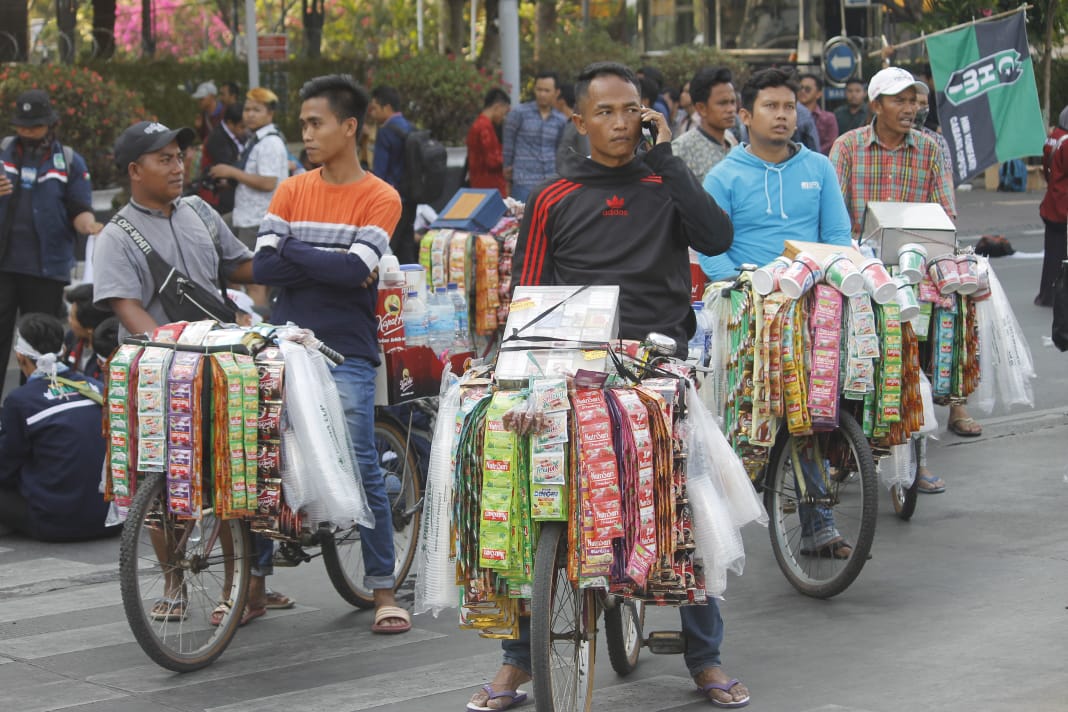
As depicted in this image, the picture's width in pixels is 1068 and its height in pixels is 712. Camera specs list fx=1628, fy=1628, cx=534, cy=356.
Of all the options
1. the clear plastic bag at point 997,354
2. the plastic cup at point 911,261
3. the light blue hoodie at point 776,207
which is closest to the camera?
the light blue hoodie at point 776,207

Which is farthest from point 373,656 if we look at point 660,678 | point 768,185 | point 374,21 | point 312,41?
point 374,21

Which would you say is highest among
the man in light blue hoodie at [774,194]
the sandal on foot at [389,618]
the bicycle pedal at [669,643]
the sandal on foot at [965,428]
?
the man in light blue hoodie at [774,194]

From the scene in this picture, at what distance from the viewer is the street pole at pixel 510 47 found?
860 inches

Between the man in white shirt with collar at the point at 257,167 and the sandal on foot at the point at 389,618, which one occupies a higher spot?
the man in white shirt with collar at the point at 257,167

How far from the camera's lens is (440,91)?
81.1 feet

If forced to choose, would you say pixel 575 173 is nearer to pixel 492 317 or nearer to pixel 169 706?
pixel 169 706

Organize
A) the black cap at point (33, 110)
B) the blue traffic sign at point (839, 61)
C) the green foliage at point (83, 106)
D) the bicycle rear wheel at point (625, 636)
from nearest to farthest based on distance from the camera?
1. the bicycle rear wheel at point (625, 636)
2. the black cap at point (33, 110)
3. the green foliage at point (83, 106)
4. the blue traffic sign at point (839, 61)

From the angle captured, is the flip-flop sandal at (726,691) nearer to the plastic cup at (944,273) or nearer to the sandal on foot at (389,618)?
the sandal on foot at (389,618)

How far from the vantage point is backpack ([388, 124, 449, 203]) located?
14648 mm

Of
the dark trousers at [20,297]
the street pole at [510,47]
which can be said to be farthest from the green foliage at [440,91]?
the dark trousers at [20,297]

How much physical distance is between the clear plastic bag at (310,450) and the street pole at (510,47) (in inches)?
635

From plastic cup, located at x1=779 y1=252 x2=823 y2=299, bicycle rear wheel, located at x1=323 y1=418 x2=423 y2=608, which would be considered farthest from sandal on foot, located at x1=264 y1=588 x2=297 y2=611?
plastic cup, located at x1=779 y1=252 x2=823 y2=299

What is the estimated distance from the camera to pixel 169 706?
5.60 m

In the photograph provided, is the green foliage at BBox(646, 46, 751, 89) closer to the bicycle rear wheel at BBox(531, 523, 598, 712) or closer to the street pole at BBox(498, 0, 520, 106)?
the street pole at BBox(498, 0, 520, 106)
